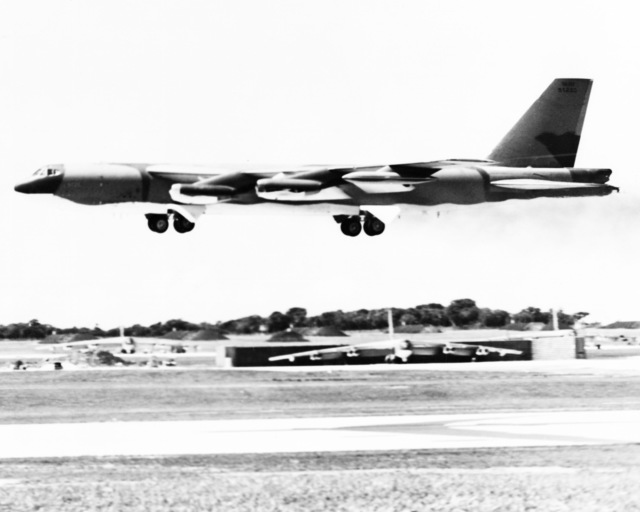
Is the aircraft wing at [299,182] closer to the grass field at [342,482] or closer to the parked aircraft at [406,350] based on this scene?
the grass field at [342,482]

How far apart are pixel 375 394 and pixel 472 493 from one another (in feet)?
149

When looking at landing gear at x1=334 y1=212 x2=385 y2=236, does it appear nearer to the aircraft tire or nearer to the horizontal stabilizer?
the aircraft tire

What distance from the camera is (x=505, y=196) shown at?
4156 cm

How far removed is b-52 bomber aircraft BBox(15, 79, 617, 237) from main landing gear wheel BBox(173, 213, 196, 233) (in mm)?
47

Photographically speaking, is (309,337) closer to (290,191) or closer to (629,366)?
(629,366)

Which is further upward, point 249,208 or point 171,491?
point 249,208

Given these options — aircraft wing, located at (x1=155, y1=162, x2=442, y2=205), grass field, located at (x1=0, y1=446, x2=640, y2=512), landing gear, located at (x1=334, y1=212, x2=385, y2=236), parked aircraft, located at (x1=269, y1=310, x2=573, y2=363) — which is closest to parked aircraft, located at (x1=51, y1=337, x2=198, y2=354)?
parked aircraft, located at (x1=269, y1=310, x2=573, y2=363)

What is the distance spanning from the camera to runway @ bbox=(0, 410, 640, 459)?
46.3m

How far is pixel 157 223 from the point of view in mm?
38344

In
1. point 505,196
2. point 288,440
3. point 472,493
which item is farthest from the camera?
point 288,440

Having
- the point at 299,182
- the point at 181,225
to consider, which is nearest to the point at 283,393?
the point at 181,225

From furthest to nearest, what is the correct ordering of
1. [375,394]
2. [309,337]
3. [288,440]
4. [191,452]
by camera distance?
[309,337], [375,394], [288,440], [191,452]

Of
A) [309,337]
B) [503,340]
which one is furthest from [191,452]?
[503,340]

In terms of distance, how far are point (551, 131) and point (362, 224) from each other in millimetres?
10967
